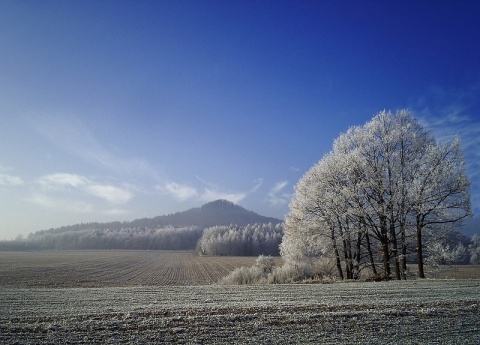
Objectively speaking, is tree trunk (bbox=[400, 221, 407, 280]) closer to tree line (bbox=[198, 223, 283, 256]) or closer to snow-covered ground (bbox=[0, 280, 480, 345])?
snow-covered ground (bbox=[0, 280, 480, 345])

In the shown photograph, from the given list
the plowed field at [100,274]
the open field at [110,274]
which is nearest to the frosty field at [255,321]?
the open field at [110,274]

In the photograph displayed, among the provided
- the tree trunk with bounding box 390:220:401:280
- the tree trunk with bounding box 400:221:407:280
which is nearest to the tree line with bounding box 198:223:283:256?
the tree trunk with bounding box 400:221:407:280

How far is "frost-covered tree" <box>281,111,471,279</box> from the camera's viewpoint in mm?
24156

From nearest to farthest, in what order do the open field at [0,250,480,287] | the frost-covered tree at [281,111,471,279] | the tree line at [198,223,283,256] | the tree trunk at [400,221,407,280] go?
the frost-covered tree at [281,111,471,279], the tree trunk at [400,221,407,280], the open field at [0,250,480,287], the tree line at [198,223,283,256]

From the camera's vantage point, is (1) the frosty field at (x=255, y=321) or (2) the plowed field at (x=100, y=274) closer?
(1) the frosty field at (x=255, y=321)

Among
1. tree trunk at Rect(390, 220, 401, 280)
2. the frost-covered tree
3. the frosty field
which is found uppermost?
the frost-covered tree

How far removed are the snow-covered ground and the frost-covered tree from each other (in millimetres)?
10580

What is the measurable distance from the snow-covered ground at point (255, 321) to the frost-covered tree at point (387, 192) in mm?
10580

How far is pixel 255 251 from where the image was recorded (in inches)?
6137

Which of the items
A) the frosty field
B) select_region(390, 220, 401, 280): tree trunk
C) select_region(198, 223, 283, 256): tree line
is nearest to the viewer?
the frosty field

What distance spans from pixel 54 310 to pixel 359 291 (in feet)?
48.2

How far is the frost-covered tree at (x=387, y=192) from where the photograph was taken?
24156 millimetres

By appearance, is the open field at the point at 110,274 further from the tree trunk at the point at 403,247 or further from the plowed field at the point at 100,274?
the tree trunk at the point at 403,247

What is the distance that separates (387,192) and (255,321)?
1921 cm
